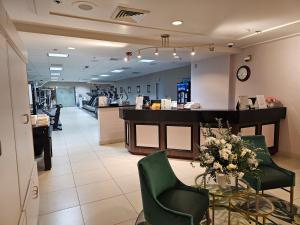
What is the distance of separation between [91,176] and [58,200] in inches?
33.9

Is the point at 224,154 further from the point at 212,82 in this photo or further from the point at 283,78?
the point at 212,82

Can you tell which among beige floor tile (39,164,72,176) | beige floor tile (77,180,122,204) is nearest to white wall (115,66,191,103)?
beige floor tile (39,164,72,176)

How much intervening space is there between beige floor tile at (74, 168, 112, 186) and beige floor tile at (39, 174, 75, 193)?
0.11 metres

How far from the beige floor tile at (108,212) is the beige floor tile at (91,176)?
0.75 meters

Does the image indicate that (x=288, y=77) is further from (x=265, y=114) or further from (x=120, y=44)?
(x=120, y=44)

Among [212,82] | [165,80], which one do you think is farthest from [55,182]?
[165,80]

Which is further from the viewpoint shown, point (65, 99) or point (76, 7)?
point (65, 99)

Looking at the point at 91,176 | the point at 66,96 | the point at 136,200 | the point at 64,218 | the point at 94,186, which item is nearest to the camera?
the point at 64,218

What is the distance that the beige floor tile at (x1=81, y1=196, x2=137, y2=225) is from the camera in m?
2.42

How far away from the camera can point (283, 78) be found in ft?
15.0

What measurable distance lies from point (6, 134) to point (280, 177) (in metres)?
2.79

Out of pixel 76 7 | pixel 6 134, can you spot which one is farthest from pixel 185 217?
pixel 76 7

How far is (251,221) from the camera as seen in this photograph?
7.59ft

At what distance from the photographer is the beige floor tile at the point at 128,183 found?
3165 millimetres
